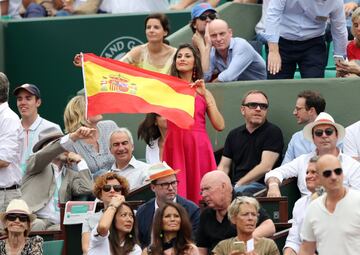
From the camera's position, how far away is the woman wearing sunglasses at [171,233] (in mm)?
13305

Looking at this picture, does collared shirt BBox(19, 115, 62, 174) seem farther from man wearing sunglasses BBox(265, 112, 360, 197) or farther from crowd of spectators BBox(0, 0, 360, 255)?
man wearing sunglasses BBox(265, 112, 360, 197)

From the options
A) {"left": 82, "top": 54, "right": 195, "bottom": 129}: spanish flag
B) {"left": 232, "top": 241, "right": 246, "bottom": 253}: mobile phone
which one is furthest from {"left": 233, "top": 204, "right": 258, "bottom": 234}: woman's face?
{"left": 82, "top": 54, "right": 195, "bottom": 129}: spanish flag

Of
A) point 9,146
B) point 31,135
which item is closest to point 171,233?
point 9,146

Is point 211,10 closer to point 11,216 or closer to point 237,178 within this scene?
point 237,178

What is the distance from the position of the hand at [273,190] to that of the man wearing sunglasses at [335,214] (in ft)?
7.33

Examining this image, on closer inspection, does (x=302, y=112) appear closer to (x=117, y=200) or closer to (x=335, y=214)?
(x=117, y=200)

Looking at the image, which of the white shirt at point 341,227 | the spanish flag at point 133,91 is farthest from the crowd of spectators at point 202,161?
the spanish flag at point 133,91

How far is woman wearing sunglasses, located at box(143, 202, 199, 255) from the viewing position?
1330 cm

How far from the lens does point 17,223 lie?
1391 cm

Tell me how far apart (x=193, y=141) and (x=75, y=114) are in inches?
50.3

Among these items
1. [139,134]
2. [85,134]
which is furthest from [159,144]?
[85,134]

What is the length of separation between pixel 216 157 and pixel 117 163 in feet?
5.01

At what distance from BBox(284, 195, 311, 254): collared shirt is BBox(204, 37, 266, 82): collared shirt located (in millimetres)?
3167

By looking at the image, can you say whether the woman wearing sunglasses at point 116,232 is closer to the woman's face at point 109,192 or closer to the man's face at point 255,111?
the woman's face at point 109,192
